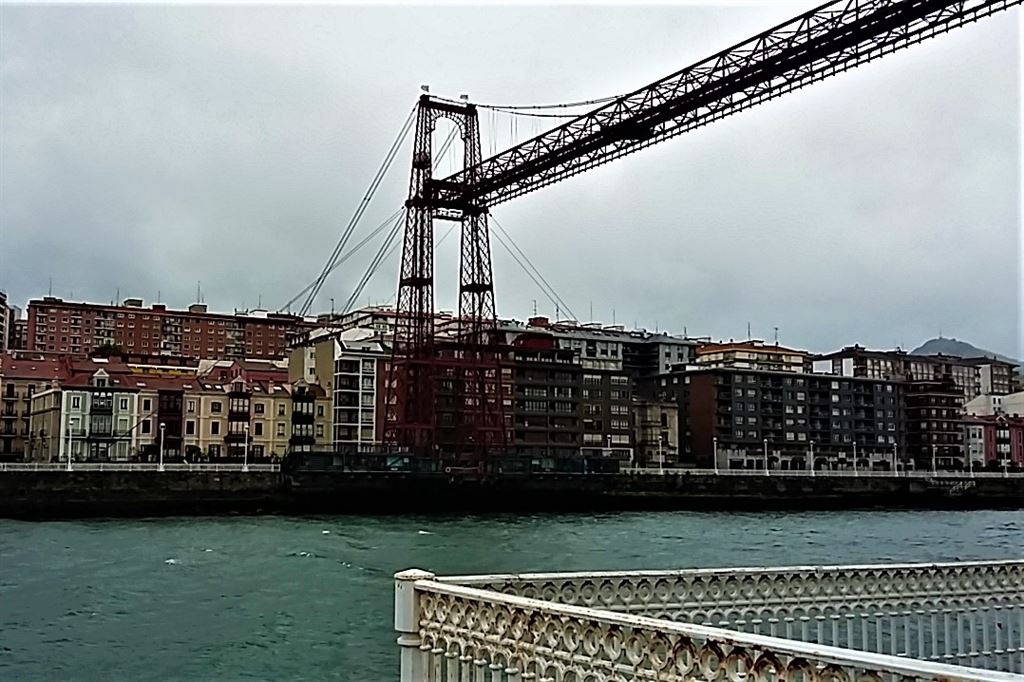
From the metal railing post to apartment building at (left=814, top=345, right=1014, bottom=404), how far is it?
87444 mm

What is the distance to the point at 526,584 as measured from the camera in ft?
15.6

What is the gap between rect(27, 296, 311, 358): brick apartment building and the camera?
97250 millimetres

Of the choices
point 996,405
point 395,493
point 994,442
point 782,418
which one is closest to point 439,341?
point 395,493

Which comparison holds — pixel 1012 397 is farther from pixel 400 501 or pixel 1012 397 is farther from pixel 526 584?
pixel 526 584

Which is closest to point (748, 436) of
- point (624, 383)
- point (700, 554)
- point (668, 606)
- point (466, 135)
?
point (624, 383)

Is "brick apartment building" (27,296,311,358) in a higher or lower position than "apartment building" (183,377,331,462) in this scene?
higher

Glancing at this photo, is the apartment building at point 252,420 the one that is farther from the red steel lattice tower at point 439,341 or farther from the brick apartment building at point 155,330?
the brick apartment building at point 155,330

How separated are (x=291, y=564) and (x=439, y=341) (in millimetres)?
25928

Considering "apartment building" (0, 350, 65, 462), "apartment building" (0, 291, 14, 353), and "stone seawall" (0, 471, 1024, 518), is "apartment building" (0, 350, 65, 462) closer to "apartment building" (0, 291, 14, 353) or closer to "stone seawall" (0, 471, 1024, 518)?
"stone seawall" (0, 471, 1024, 518)

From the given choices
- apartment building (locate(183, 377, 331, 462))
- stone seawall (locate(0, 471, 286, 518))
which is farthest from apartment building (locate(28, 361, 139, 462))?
stone seawall (locate(0, 471, 286, 518))

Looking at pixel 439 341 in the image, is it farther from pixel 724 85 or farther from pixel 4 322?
pixel 4 322

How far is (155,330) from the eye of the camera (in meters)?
100

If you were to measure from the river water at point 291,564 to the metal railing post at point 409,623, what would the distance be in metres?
7.49

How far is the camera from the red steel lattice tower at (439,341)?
1674 inches
